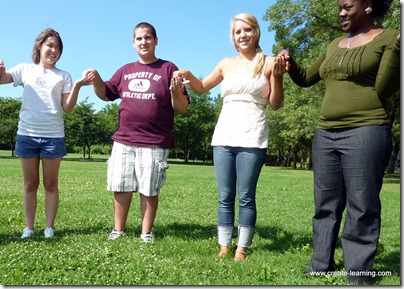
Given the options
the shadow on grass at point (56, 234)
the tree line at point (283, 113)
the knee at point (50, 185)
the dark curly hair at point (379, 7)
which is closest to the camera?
the dark curly hair at point (379, 7)

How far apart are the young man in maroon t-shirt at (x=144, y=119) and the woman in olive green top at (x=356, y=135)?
6.02 feet

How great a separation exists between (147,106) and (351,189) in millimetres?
2485

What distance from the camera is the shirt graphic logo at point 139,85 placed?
4.89 m

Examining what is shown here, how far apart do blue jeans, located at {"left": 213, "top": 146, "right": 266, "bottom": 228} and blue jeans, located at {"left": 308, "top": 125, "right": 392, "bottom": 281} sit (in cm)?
65

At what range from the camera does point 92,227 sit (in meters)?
6.08

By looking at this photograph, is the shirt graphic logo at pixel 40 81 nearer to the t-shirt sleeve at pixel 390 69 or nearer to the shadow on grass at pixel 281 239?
the shadow on grass at pixel 281 239

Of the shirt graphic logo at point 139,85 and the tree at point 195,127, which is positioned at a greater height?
the shirt graphic logo at point 139,85

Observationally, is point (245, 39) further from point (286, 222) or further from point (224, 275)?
point (286, 222)

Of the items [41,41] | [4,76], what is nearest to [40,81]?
[4,76]

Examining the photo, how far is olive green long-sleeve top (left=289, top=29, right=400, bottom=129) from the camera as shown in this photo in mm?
3449

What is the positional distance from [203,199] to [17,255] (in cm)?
634

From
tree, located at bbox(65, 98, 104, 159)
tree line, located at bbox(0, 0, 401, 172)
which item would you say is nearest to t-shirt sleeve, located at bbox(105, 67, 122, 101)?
tree line, located at bbox(0, 0, 401, 172)

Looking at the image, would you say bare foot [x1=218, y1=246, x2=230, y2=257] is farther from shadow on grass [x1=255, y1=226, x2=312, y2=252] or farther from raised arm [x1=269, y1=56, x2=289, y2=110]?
raised arm [x1=269, y1=56, x2=289, y2=110]

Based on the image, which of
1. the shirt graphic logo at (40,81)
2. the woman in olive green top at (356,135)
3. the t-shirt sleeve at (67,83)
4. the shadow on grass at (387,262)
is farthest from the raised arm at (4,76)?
the shadow on grass at (387,262)
